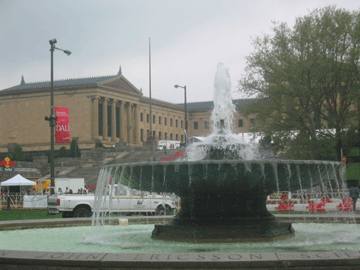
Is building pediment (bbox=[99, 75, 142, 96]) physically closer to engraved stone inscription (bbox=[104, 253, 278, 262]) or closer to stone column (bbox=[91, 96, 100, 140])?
stone column (bbox=[91, 96, 100, 140])

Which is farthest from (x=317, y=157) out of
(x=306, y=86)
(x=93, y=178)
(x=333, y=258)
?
(x=333, y=258)

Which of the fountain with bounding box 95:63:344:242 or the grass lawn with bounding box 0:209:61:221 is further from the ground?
the fountain with bounding box 95:63:344:242

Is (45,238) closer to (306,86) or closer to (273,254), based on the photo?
(273,254)

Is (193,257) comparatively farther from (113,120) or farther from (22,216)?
(113,120)

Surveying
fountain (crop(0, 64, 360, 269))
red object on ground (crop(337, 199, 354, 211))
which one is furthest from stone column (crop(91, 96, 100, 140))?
fountain (crop(0, 64, 360, 269))

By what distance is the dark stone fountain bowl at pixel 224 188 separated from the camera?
29.8 feet

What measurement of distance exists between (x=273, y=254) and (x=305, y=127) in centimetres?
3130

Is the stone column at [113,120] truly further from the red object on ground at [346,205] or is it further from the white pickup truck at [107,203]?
the red object on ground at [346,205]

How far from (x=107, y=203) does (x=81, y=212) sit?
1.98 meters

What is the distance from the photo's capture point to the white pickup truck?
22.2 metres

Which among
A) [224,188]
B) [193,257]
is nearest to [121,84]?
[224,188]

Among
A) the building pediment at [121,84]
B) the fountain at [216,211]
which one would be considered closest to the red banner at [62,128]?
the fountain at [216,211]

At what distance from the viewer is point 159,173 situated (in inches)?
370

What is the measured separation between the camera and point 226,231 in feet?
31.2
